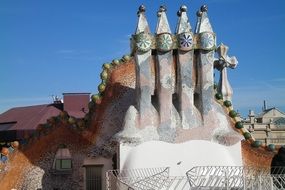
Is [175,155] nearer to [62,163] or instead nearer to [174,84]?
[174,84]

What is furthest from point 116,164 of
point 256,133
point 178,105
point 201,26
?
point 256,133

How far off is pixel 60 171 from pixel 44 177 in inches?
25.7

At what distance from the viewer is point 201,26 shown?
16016 millimetres

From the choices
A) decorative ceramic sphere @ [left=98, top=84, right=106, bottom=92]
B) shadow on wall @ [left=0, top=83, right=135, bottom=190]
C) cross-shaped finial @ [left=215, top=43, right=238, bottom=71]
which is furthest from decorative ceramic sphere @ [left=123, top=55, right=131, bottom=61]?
cross-shaped finial @ [left=215, top=43, right=238, bottom=71]

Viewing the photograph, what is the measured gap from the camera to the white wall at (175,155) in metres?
14.8

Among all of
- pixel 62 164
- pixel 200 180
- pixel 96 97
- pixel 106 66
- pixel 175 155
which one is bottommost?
pixel 62 164

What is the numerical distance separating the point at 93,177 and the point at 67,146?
5.47 ft

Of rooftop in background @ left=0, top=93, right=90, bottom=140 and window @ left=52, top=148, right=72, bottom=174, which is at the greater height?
rooftop in background @ left=0, top=93, right=90, bottom=140

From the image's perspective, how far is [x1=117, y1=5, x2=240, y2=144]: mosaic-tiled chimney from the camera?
15242 mm

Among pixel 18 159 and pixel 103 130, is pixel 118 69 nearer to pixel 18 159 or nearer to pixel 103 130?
pixel 103 130

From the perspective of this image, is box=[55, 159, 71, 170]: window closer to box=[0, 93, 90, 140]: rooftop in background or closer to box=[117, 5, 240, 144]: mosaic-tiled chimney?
box=[117, 5, 240, 144]: mosaic-tiled chimney

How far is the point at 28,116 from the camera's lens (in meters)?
32.0

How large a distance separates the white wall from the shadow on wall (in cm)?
208

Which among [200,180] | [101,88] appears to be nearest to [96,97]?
[101,88]
